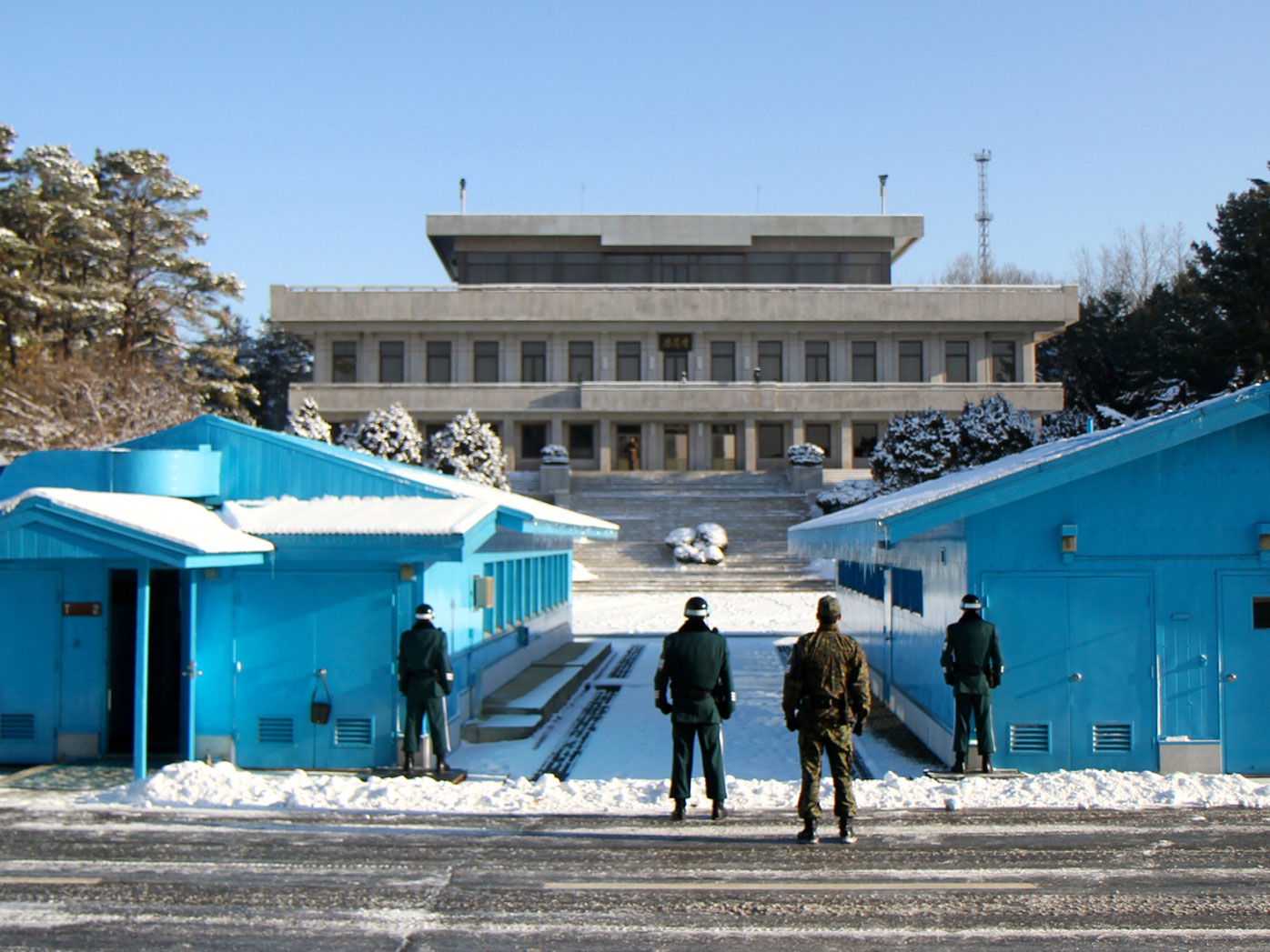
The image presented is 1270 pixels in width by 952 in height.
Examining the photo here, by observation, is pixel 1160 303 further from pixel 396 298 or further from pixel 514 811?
pixel 514 811

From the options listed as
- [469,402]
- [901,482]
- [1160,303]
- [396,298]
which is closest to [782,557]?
[901,482]

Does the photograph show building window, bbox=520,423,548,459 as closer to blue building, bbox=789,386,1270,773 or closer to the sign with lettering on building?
the sign with lettering on building

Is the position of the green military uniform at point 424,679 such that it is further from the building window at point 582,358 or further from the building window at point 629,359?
the building window at point 629,359

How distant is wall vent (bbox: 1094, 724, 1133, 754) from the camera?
1167 centimetres

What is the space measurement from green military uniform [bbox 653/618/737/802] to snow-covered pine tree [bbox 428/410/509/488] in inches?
1278

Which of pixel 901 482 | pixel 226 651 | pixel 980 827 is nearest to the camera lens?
pixel 980 827

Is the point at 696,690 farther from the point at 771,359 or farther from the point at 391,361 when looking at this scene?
the point at 391,361

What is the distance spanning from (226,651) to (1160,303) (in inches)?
2192

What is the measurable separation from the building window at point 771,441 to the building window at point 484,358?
46.3ft

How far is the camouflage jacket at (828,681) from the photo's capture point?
28.9 feet

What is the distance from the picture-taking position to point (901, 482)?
4084 cm

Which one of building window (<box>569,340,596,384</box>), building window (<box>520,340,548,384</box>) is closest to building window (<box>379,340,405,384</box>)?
building window (<box>520,340,548,384</box>)

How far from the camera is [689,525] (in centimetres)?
4597

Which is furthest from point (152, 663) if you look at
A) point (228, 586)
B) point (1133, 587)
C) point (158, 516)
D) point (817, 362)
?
point (817, 362)
